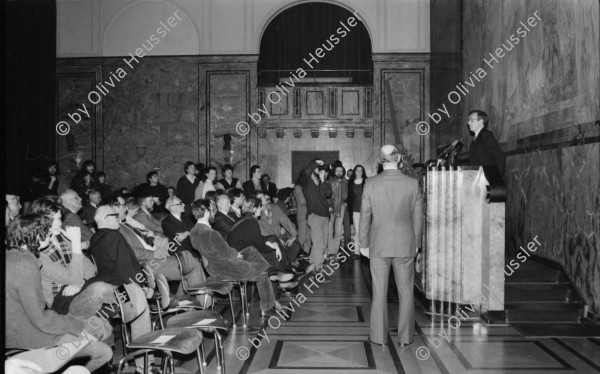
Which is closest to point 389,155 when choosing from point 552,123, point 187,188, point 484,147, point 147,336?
point 484,147

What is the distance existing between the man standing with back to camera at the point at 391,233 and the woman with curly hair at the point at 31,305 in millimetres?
2582

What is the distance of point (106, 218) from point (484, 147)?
4225 millimetres

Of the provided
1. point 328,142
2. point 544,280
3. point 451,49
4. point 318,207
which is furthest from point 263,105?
point 544,280

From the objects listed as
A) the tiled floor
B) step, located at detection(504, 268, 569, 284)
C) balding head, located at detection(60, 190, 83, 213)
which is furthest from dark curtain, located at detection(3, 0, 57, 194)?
step, located at detection(504, 268, 569, 284)

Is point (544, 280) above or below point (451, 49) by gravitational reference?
below

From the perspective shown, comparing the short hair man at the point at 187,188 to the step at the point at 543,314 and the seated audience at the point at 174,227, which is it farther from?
the step at the point at 543,314

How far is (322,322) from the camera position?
6332 millimetres

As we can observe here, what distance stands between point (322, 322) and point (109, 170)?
416 inches

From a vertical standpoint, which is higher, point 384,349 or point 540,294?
point 540,294

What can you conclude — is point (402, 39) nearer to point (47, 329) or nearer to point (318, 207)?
point (318, 207)

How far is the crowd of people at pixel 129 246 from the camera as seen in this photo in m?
3.14

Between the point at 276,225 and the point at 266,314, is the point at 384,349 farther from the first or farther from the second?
the point at 276,225

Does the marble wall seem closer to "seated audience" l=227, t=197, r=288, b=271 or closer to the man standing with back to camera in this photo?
the man standing with back to camera

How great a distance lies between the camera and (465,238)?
21.7ft
